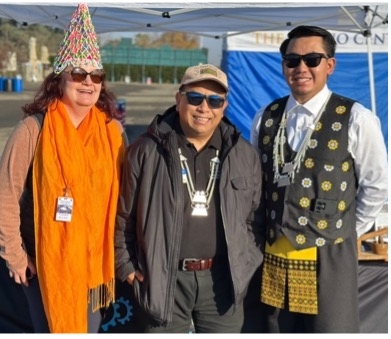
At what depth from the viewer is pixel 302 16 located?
6113 mm

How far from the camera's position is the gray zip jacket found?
8.39ft

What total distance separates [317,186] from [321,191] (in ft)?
0.09

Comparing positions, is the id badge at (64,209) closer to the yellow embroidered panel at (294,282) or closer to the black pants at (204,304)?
the black pants at (204,304)

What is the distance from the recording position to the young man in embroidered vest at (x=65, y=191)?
8.39 ft

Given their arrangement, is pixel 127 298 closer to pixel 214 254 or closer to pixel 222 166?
pixel 214 254

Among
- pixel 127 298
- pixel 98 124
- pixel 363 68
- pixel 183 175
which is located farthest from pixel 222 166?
pixel 363 68

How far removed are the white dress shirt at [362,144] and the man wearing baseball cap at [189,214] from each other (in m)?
0.28

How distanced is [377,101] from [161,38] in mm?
62232

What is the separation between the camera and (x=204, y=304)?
8.73 feet

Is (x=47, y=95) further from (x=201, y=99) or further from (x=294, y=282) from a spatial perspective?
(x=294, y=282)

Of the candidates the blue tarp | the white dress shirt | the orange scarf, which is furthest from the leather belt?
the blue tarp

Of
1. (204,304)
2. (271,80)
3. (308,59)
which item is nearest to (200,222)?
(204,304)

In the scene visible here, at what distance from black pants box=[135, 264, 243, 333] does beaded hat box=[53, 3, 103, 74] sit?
1021 mm

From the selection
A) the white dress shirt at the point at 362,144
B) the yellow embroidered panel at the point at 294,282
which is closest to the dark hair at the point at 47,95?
the white dress shirt at the point at 362,144
